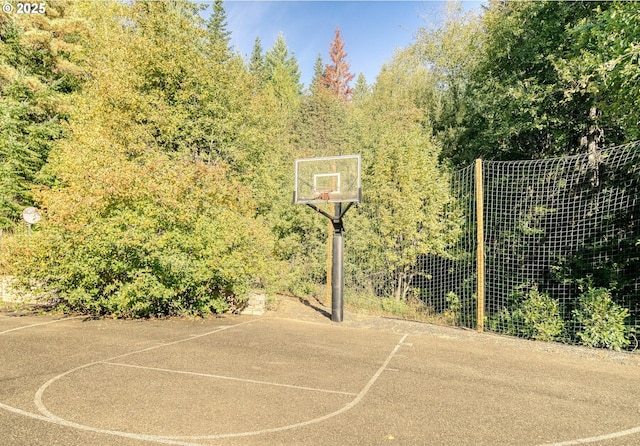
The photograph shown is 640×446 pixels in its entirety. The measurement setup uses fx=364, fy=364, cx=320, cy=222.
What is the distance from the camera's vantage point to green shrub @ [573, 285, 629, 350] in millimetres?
5641

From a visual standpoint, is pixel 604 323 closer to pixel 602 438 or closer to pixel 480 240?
pixel 480 240

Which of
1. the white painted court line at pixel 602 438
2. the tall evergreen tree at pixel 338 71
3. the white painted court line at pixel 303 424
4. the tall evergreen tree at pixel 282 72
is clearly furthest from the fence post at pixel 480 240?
the tall evergreen tree at pixel 338 71

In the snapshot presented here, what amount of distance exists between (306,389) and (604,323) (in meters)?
5.14

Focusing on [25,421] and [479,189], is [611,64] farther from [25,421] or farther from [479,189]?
[25,421]

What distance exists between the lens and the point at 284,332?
6.27 m

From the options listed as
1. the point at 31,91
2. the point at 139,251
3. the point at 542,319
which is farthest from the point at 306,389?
the point at 31,91

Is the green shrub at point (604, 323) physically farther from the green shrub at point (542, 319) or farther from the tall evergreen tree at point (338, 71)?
the tall evergreen tree at point (338, 71)

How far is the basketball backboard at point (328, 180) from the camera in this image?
23.2 ft

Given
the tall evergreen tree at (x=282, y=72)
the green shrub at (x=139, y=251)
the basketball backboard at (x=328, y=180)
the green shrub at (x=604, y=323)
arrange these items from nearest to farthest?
the green shrub at (x=604, y=323)
the green shrub at (x=139, y=251)
the basketball backboard at (x=328, y=180)
the tall evergreen tree at (x=282, y=72)

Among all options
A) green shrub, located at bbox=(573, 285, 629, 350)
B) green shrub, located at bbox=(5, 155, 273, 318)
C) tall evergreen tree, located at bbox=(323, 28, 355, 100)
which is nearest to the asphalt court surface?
green shrub, located at bbox=(573, 285, 629, 350)

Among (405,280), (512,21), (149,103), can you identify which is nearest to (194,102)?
(149,103)

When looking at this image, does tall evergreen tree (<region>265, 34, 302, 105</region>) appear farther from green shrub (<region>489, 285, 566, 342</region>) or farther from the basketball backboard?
green shrub (<region>489, 285, 566, 342</region>)

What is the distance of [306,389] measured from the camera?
12.1ft

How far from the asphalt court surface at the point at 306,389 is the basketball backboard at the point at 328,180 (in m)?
2.65
